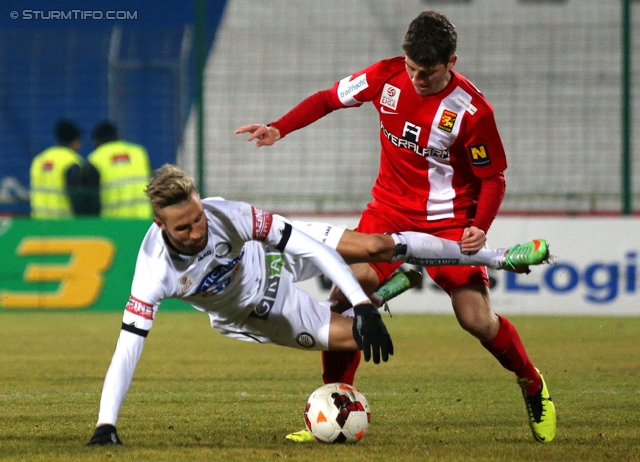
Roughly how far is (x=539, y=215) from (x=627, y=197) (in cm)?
108

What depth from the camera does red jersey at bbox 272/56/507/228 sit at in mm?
5402

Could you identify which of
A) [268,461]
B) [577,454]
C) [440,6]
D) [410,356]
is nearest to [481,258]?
[577,454]

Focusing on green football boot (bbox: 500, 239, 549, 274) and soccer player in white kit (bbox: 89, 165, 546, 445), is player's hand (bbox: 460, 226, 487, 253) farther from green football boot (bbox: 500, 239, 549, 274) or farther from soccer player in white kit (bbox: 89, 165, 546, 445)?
green football boot (bbox: 500, 239, 549, 274)

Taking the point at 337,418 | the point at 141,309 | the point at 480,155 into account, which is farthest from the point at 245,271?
the point at 480,155

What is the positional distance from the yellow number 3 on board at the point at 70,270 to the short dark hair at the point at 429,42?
7.22m

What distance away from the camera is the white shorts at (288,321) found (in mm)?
5031

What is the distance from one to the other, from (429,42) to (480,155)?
685mm

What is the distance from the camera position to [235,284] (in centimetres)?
492

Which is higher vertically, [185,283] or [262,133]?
[262,133]

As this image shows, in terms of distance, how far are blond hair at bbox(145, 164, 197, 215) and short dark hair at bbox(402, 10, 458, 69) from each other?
4.41 feet

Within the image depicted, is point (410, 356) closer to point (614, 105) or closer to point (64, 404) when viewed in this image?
point (64, 404)
